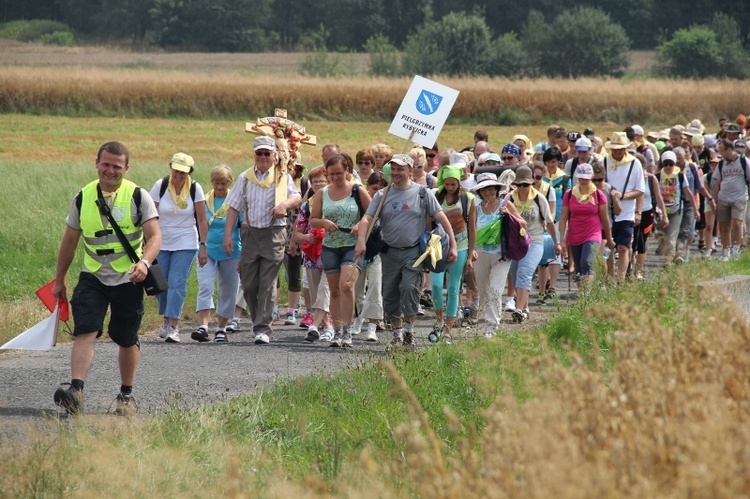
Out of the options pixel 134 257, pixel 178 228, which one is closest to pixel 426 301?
pixel 178 228

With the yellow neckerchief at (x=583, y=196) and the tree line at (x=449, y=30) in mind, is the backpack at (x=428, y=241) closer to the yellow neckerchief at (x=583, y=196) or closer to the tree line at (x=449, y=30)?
the yellow neckerchief at (x=583, y=196)

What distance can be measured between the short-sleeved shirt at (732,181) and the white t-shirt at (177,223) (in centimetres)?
865

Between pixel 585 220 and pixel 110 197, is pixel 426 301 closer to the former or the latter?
pixel 585 220

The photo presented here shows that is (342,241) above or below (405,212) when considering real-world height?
below

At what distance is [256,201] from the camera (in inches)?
429

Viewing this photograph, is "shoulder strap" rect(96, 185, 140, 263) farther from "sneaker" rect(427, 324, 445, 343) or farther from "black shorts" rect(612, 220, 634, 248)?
"black shorts" rect(612, 220, 634, 248)

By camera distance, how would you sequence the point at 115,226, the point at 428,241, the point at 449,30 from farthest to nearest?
the point at 449,30, the point at 428,241, the point at 115,226

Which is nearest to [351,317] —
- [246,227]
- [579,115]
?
[246,227]

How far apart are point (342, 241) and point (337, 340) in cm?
89

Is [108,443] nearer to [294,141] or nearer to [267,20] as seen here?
[294,141]

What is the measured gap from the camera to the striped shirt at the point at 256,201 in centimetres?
1089

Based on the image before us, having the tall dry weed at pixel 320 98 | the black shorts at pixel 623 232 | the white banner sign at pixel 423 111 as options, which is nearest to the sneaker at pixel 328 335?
the white banner sign at pixel 423 111

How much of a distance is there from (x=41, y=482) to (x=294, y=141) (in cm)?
719

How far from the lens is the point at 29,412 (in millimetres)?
7727
